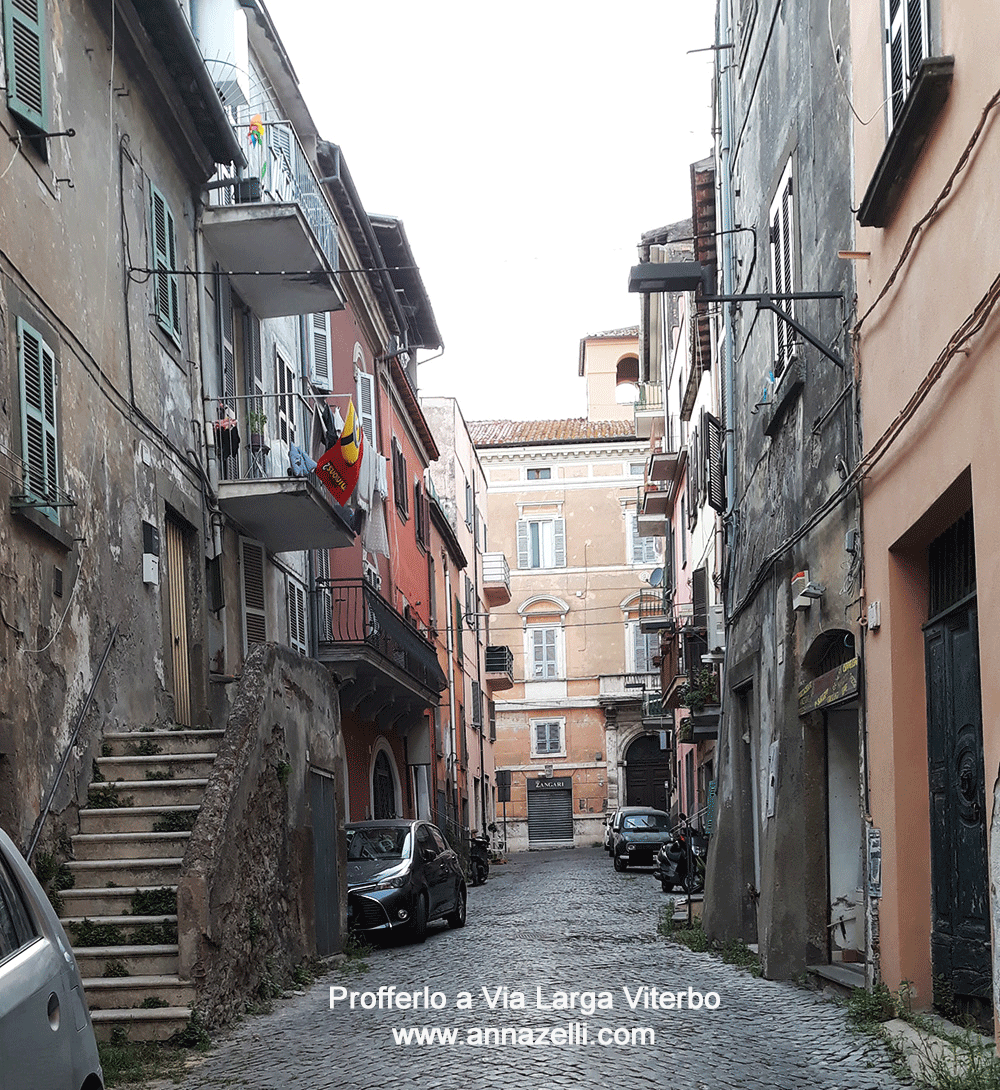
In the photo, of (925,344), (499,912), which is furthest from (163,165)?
(499,912)

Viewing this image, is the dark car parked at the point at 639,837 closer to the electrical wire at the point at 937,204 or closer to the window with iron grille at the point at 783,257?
the window with iron grille at the point at 783,257

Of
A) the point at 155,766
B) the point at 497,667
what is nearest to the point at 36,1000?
the point at 155,766

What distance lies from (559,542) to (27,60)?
4794 centimetres

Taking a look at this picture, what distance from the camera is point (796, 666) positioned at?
11992 millimetres

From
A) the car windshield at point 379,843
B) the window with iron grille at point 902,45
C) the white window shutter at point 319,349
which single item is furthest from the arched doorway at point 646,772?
the window with iron grille at point 902,45

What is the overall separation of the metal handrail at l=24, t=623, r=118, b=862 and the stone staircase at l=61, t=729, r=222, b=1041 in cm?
44

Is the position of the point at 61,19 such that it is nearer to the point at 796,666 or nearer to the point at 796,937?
the point at 796,666

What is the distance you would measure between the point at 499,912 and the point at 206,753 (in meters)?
10.5

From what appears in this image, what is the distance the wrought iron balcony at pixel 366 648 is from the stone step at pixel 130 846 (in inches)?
339

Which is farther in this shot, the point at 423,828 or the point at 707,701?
the point at 707,701

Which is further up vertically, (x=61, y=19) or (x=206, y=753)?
(x=61, y=19)

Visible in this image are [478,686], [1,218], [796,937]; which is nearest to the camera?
[1,218]

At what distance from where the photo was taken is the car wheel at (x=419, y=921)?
1611 cm

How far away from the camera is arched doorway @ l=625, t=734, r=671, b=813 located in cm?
5509
